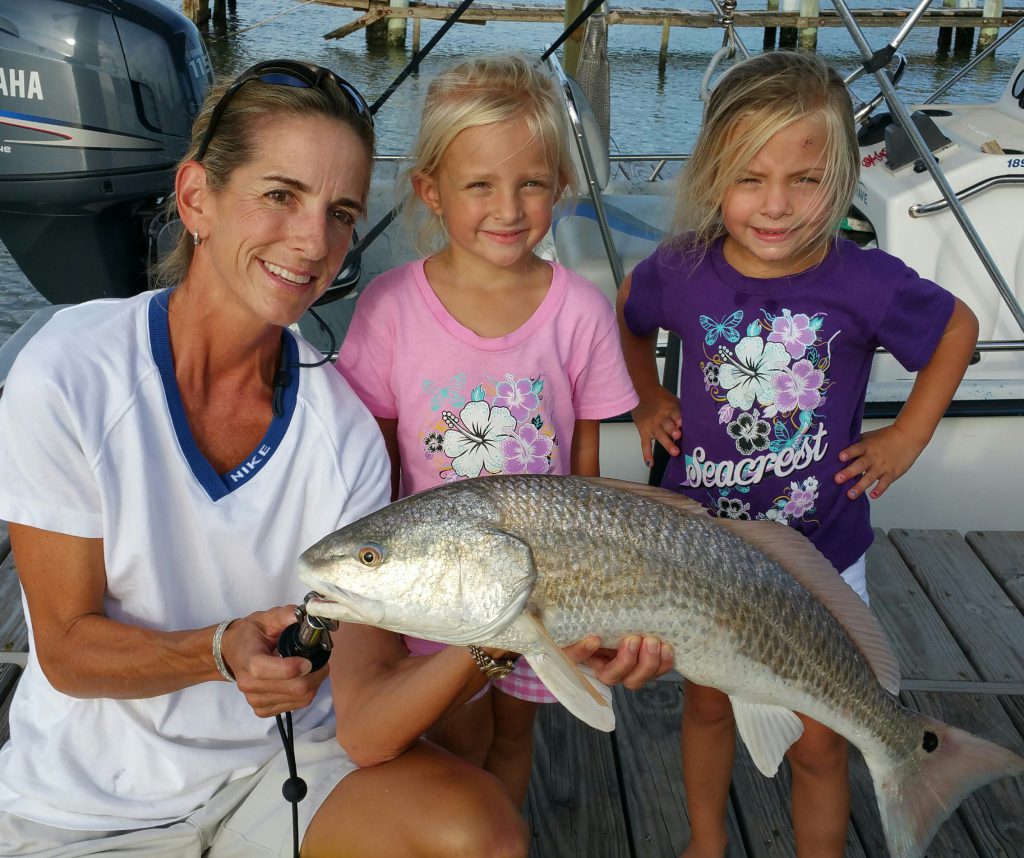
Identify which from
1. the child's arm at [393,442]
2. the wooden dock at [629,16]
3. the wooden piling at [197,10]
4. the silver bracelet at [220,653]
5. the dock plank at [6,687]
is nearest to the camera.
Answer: the silver bracelet at [220,653]

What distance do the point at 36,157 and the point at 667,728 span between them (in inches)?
119

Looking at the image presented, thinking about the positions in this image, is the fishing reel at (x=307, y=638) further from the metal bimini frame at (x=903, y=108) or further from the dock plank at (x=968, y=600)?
the metal bimini frame at (x=903, y=108)

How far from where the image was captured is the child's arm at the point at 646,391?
8.58ft

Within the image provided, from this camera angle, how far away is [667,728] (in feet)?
9.32

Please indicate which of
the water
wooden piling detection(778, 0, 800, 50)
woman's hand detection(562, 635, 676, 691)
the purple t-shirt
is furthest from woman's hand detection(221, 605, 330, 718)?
wooden piling detection(778, 0, 800, 50)

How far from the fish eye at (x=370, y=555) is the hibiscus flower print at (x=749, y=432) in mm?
1106

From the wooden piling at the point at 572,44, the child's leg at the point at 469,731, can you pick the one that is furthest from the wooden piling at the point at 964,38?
the child's leg at the point at 469,731

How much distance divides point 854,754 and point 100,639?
1.97 meters

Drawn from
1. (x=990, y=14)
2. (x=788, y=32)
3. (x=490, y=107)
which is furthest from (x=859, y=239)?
(x=990, y=14)

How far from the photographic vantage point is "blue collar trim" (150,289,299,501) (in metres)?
1.79

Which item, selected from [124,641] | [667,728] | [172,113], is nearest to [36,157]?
[172,113]

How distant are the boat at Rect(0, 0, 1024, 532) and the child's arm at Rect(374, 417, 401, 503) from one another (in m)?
1.42

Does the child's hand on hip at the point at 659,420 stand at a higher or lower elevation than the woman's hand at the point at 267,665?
lower

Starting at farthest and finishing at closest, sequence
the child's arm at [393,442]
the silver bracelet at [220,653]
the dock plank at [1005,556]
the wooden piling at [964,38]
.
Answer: the wooden piling at [964,38], the dock plank at [1005,556], the child's arm at [393,442], the silver bracelet at [220,653]
